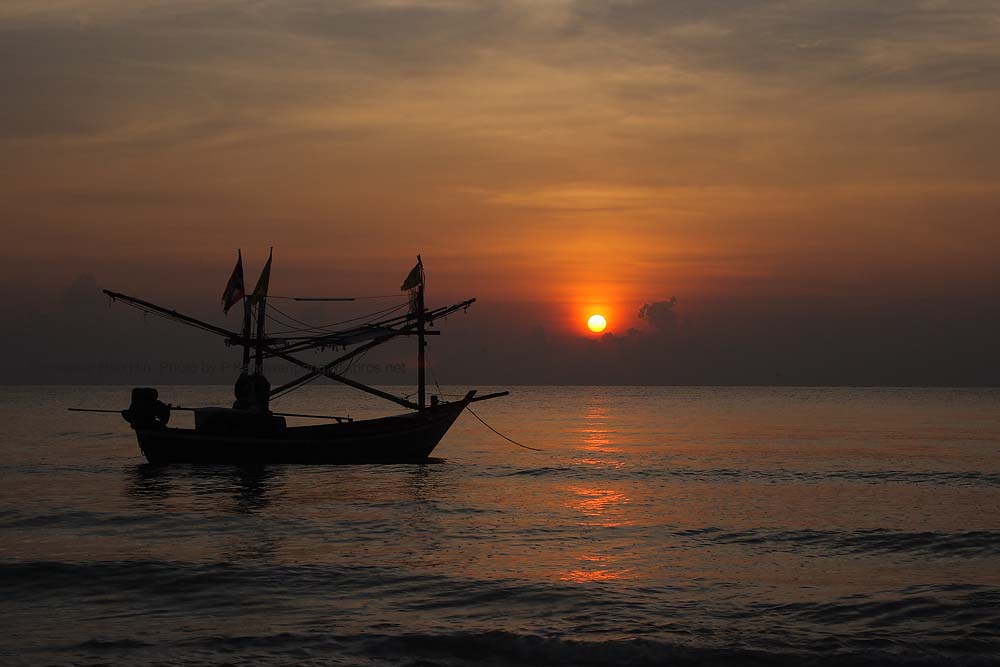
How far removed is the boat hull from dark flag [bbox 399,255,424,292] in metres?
6.66

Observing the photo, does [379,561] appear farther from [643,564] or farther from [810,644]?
[810,644]

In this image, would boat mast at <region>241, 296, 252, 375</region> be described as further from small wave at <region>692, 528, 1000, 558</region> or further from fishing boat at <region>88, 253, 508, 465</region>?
small wave at <region>692, 528, 1000, 558</region>

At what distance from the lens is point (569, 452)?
237ft

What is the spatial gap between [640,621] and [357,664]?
555 centimetres

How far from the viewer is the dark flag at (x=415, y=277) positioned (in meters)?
48.9

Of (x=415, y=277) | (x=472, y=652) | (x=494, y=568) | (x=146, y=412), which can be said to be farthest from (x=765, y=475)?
(x=472, y=652)

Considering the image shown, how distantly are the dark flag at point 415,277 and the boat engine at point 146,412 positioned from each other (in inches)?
545

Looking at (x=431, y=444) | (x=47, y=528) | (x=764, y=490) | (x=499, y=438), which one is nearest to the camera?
(x=47, y=528)

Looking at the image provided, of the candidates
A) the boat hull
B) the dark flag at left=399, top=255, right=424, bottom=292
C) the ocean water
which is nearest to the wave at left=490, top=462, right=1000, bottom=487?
the ocean water

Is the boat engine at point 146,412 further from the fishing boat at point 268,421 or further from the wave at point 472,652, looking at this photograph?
the wave at point 472,652

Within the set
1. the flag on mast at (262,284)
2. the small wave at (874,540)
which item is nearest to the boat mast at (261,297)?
the flag on mast at (262,284)

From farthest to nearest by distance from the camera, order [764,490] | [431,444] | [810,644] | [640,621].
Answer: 1. [431,444]
2. [764,490]
3. [640,621]
4. [810,644]

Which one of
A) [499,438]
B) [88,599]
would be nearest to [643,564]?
[88,599]

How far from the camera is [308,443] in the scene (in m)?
48.6
